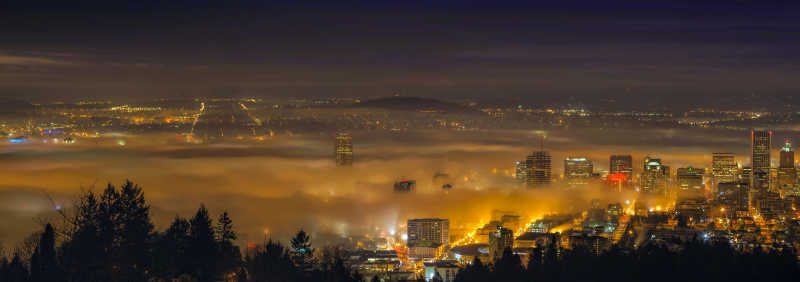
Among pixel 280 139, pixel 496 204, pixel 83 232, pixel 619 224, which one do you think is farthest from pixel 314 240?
pixel 496 204

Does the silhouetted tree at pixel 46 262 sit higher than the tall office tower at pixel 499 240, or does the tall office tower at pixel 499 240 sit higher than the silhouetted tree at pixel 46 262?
the silhouetted tree at pixel 46 262

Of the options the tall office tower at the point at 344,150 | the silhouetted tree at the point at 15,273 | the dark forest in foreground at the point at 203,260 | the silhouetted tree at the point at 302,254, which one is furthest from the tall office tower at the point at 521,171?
the silhouetted tree at the point at 15,273

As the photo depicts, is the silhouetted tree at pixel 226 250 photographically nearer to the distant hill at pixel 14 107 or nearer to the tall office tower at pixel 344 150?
the distant hill at pixel 14 107

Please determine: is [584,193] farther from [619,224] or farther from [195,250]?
[195,250]

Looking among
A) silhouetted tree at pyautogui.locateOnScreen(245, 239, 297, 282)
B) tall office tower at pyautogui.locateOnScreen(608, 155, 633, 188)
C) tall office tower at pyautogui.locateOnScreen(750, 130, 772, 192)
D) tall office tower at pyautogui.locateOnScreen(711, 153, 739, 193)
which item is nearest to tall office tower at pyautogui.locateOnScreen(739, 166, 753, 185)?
tall office tower at pyautogui.locateOnScreen(750, 130, 772, 192)

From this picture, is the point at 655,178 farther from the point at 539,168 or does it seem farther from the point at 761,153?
the point at 539,168

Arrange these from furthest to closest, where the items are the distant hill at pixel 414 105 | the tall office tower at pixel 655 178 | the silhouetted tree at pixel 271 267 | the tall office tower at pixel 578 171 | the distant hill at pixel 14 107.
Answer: the tall office tower at pixel 578 171, the tall office tower at pixel 655 178, the distant hill at pixel 414 105, the distant hill at pixel 14 107, the silhouetted tree at pixel 271 267

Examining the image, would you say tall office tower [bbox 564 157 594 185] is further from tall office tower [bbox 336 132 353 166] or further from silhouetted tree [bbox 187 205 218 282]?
silhouetted tree [bbox 187 205 218 282]
